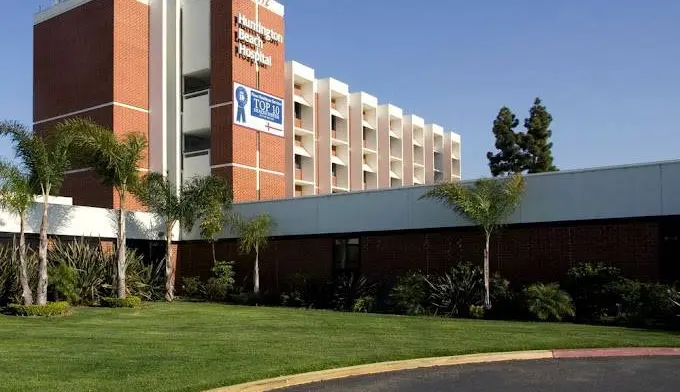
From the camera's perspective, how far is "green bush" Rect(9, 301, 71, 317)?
2034cm

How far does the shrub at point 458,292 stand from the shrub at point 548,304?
2.27 m

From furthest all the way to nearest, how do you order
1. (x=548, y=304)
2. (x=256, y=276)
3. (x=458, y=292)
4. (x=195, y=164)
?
(x=195, y=164) < (x=256, y=276) < (x=458, y=292) < (x=548, y=304)

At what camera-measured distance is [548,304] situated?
1953 cm

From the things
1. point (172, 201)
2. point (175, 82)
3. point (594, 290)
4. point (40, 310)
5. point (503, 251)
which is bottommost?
point (40, 310)

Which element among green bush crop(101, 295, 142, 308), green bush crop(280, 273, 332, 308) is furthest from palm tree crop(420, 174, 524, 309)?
green bush crop(101, 295, 142, 308)

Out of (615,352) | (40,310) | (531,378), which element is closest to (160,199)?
(40,310)

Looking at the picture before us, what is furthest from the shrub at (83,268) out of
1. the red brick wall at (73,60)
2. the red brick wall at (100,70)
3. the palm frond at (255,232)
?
the red brick wall at (73,60)

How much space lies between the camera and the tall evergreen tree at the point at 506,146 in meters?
60.5

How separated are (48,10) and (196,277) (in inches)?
869

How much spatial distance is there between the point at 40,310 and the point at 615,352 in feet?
53.0

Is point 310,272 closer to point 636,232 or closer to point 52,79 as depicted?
point 636,232

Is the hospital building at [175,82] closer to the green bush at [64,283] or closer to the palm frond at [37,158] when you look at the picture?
the green bush at [64,283]

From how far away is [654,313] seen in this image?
18.3 metres

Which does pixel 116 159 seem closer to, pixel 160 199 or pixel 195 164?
pixel 160 199
